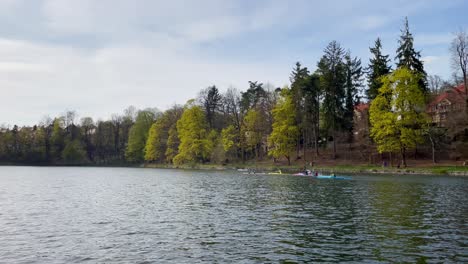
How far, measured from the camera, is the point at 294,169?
72.6 meters

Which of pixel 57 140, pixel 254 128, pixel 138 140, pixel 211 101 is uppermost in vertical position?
pixel 211 101

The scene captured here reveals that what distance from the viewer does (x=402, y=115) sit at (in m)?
61.6

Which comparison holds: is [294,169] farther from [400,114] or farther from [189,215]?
[189,215]

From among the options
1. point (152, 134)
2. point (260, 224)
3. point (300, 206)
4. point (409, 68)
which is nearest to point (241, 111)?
point (152, 134)

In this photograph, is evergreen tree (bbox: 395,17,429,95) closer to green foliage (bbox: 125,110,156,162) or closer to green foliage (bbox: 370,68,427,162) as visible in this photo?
green foliage (bbox: 370,68,427,162)

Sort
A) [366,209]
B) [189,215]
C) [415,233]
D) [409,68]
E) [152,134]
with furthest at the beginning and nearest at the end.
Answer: [152,134]
[409,68]
[366,209]
[189,215]
[415,233]

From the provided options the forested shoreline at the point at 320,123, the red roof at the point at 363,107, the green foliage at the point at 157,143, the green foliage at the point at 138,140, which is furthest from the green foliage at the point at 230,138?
the green foliage at the point at 138,140

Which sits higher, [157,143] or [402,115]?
[402,115]

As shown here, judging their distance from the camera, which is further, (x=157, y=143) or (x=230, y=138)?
(x=157, y=143)

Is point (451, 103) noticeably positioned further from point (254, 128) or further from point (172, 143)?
point (172, 143)

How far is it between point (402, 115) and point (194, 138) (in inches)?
1905

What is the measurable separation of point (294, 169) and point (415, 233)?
179 feet

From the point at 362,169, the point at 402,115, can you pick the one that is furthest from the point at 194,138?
the point at 402,115

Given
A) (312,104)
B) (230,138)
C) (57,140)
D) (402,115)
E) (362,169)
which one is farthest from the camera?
(57,140)
